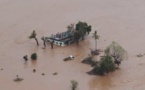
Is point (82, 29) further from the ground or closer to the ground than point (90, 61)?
further from the ground

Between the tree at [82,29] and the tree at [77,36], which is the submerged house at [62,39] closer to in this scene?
the tree at [77,36]

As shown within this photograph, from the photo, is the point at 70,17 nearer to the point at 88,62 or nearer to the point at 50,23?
the point at 50,23

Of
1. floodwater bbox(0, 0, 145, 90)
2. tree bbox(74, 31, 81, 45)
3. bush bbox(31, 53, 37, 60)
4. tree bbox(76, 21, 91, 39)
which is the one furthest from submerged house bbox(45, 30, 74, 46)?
bush bbox(31, 53, 37, 60)

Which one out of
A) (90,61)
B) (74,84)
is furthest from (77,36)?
(74,84)

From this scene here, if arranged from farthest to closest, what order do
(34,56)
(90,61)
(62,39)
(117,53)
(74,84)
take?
1. (62,39)
2. (34,56)
3. (90,61)
4. (117,53)
5. (74,84)

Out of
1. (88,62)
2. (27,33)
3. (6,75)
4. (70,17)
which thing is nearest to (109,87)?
(88,62)

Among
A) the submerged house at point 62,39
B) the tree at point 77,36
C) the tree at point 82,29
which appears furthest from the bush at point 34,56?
the tree at point 82,29

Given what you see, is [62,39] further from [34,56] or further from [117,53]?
[117,53]
